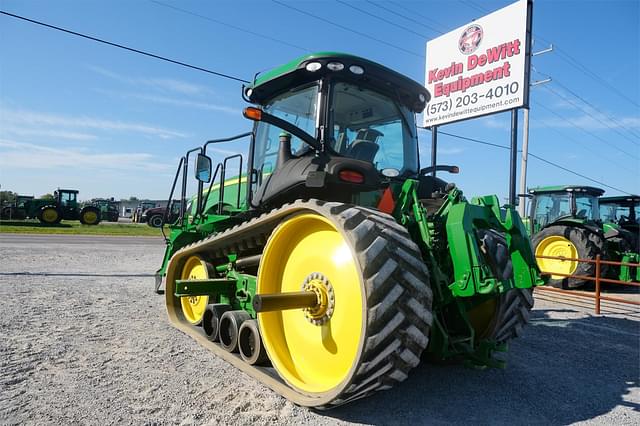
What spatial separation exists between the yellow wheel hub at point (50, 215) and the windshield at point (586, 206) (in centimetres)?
2848

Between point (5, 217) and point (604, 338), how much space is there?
3394cm

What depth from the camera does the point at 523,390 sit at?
3688 millimetres

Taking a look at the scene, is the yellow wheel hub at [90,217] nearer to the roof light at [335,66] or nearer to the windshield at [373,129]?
Result: the windshield at [373,129]

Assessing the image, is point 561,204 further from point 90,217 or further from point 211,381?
point 90,217

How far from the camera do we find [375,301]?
2734 mm

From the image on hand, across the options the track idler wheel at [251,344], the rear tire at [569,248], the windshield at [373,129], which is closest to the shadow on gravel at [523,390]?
the track idler wheel at [251,344]

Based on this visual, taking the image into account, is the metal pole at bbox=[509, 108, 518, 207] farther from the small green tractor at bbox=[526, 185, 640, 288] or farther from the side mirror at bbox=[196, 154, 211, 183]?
the side mirror at bbox=[196, 154, 211, 183]

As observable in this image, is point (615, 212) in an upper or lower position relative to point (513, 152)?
→ lower

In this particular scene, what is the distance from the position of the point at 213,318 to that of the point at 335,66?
9.21ft

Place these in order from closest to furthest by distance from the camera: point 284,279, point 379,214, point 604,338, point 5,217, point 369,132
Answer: point 379,214
point 284,279
point 369,132
point 604,338
point 5,217

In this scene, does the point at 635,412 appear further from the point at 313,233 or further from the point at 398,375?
the point at 313,233

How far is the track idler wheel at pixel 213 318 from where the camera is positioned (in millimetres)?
4668

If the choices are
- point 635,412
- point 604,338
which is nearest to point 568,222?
point 604,338

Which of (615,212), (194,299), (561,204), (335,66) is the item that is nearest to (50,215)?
(194,299)
